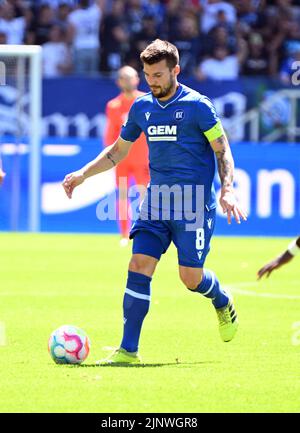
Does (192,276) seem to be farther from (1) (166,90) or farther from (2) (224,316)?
(1) (166,90)

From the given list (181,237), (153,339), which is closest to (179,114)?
(181,237)

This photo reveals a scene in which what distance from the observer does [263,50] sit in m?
24.6

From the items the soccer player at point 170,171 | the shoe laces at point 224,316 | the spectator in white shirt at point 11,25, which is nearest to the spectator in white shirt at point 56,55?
Answer: the spectator in white shirt at point 11,25

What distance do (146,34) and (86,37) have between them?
1.41 meters

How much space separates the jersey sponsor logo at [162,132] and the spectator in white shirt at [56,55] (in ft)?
51.0

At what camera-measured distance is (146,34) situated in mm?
23688

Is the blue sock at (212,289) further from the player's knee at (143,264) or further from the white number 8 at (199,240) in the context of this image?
the player's knee at (143,264)

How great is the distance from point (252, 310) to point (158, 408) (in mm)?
5158

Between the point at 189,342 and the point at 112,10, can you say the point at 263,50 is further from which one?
the point at 189,342

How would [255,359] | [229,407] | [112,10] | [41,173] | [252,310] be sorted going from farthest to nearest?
[112,10] → [41,173] → [252,310] → [255,359] → [229,407]

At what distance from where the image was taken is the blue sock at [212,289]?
8948 millimetres

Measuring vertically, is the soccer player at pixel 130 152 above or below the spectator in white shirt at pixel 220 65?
below

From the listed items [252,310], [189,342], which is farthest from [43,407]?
[252,310]
